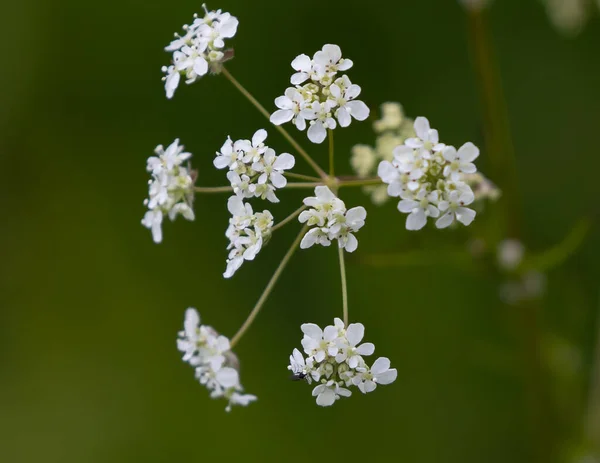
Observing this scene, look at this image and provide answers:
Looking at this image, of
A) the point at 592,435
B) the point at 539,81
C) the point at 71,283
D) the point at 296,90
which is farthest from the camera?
the point at 71,283

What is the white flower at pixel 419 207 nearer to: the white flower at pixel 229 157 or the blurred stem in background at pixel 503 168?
the white flower at pixel 229 157

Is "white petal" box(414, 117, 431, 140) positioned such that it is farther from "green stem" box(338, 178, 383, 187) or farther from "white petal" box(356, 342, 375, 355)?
"white petal" box(356, 342, 375, 355)

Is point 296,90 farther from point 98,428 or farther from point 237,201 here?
point 98,428

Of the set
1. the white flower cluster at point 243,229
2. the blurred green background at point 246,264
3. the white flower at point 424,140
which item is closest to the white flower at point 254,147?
the white flower cluster at point 243,229

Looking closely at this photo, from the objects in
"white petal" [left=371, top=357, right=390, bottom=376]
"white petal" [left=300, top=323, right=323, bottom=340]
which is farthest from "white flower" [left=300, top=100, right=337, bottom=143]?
"white petal" [left=371, top=357, right=390, bottom=376]

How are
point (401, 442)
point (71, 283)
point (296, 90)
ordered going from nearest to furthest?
point (296, 90) → point (401, 442) → point (71, 283)

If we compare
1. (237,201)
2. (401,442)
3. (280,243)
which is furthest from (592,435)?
(237,201)

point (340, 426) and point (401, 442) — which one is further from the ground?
point (340, 426)
